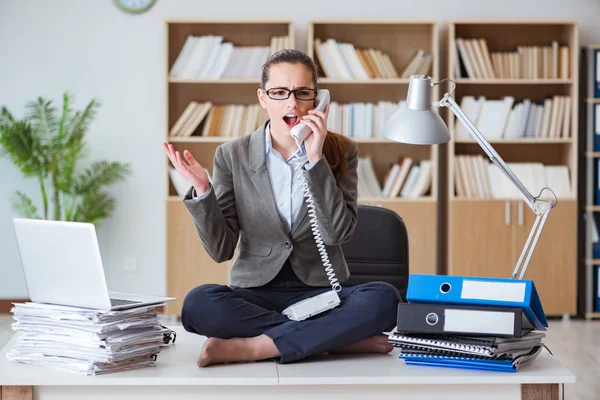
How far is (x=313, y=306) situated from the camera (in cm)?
226

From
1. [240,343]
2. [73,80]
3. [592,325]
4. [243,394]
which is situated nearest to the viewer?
[243,394]

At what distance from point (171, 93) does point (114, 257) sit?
3.73 feet

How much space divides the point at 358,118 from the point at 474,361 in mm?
3537

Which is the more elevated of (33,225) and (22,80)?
(22,80)

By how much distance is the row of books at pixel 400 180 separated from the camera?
A: 5.42 metres

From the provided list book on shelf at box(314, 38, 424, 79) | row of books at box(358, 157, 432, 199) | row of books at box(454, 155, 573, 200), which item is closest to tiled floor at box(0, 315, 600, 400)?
row of books at box(454, 155, 573, 200)

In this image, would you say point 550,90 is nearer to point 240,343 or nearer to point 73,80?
point 73,80

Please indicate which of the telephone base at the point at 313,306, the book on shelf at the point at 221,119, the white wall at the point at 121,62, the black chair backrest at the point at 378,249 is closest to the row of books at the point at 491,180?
the white wall at the point at 121,62

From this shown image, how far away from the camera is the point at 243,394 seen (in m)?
1.94

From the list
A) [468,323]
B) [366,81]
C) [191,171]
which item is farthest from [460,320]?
[366,81]

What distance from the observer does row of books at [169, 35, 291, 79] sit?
17.7 feet

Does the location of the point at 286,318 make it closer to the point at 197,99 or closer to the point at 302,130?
the point at 302,130

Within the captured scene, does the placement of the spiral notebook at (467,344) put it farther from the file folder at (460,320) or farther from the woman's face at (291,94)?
the woman's face at (291,94)

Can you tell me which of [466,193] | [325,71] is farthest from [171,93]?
[466,193]
